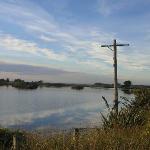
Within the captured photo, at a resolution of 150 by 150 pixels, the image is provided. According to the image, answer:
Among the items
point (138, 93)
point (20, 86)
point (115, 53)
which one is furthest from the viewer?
point (20, 86)

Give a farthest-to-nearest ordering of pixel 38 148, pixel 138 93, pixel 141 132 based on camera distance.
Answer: pixel 138 93 < pixel 141 132 < pixel 38 148

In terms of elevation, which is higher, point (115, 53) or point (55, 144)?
point (115, 53)

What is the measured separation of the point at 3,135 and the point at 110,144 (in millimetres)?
7322

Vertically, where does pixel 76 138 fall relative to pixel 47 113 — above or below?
above

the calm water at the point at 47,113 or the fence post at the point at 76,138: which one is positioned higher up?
the fence post at the point at 76,138

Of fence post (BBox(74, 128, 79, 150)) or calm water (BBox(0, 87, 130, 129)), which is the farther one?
calm water (BBox(0, 87, 130, 129))

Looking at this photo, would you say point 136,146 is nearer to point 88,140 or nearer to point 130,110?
point 88,140

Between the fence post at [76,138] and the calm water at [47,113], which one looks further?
the calm water at [47,113]

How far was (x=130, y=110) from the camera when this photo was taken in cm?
2002

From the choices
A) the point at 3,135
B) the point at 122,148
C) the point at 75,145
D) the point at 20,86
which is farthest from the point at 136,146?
the point at 20,86

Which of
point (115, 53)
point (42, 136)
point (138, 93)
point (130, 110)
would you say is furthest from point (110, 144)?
point (138, 93)

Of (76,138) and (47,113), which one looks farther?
(47,113)

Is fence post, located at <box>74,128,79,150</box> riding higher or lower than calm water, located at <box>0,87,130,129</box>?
higher

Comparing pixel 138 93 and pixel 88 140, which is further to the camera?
pixel 138 93
